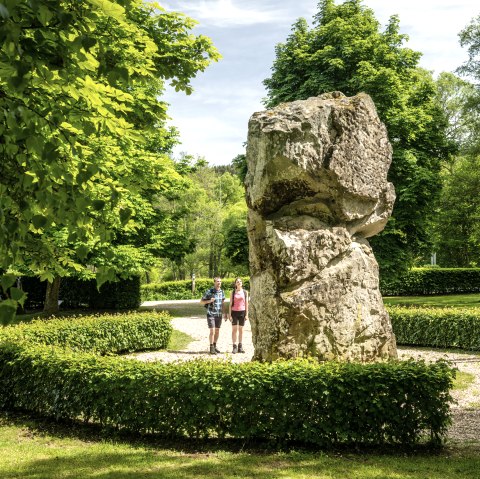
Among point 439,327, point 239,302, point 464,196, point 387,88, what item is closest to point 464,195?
point 464,196

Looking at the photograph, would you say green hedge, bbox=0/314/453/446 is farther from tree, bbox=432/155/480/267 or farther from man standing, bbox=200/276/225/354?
tree, bbox=432/155/480/267

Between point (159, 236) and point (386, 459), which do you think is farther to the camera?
point (159, 236)

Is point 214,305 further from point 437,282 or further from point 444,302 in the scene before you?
point 437,282

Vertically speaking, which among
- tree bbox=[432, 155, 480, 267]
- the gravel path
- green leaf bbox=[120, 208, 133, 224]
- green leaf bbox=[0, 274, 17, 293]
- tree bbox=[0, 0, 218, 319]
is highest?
tree bbox=[432, 155, 480, 267]

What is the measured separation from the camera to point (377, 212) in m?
9.70

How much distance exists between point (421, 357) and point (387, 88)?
12.2 metres

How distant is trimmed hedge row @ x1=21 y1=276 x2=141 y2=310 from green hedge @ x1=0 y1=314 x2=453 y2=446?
60.5ft

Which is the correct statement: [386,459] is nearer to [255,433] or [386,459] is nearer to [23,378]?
[255,433]

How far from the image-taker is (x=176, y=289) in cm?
4200

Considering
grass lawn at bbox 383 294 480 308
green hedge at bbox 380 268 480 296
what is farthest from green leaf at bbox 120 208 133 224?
green hedge at bbox 380 268 480 296

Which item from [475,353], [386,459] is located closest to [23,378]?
[386,459]

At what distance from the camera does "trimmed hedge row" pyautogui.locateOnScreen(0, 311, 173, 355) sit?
1301 cm

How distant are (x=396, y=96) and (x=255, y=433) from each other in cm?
1930

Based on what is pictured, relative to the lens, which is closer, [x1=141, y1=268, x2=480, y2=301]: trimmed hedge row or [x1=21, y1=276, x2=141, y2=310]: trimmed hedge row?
[x1=21, y1=276, x2=141, y2=310]: trimmed hedge row
